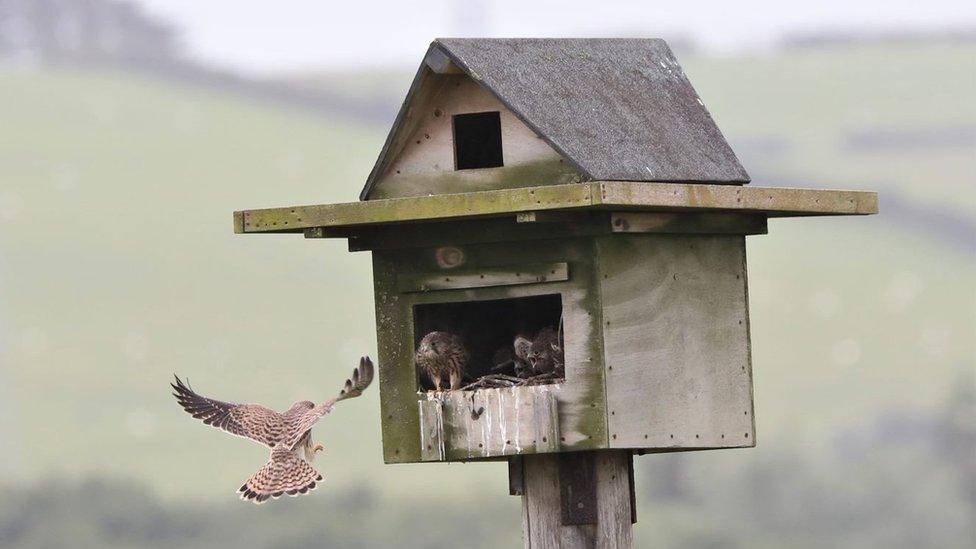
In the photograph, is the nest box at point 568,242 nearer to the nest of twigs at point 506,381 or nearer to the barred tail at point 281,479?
the nest of twigs at point 506,381

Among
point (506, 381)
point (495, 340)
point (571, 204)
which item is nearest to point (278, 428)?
point (495, 340)

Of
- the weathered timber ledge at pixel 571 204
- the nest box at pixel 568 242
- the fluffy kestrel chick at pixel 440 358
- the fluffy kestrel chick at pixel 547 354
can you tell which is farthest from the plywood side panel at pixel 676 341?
the fluffy kestrel chick at pixel 440 358

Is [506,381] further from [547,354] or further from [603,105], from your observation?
[603,105]

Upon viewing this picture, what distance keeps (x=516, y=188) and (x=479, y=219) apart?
438 mm

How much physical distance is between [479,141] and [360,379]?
1.23 m

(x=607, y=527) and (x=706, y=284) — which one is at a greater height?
(x=706, y=284)

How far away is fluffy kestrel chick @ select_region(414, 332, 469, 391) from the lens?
39.5 ft

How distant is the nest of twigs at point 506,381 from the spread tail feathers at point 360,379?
0.72m

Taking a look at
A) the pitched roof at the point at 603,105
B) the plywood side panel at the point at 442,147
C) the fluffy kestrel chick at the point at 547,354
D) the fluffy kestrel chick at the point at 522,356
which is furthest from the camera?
the fluffy kestrel chick at the point at 522,356

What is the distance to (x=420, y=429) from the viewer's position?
12086mm

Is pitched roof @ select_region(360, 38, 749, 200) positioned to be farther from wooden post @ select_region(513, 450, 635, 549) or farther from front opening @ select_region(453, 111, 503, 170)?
wooden post @ select_region(513, 450, 635, 549)

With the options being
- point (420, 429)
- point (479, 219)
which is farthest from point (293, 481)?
point (479, 219)

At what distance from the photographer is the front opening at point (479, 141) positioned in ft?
41.4

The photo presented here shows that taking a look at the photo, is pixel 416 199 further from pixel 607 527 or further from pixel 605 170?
→ pixel 607 527
